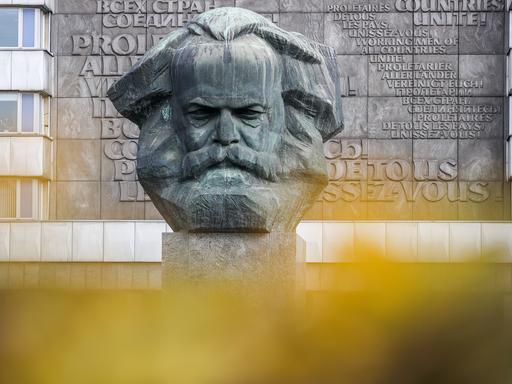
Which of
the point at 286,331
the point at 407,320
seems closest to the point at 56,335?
the point at 286,331

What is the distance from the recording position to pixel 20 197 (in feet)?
51.8

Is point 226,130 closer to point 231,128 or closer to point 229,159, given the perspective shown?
point 231,128

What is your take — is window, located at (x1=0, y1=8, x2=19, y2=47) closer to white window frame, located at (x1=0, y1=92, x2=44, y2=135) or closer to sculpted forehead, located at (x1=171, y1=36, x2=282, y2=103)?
white window frame, located at (x1=0, y1=92, x2=44, y2=135)

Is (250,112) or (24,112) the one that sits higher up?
(24,112)

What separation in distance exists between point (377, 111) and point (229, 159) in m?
10.8

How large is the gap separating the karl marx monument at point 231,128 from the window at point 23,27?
1082cm

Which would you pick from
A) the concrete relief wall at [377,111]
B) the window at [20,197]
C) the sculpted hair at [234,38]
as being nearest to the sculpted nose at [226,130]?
the sculpted hair at [234,38]

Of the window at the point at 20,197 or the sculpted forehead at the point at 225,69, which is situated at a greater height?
the sculpted forehead at the point at 225,69

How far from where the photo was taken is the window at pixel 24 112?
1583cm

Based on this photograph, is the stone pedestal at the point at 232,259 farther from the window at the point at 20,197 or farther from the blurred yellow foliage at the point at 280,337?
the window at the point at 20,197

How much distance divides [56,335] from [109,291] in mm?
87

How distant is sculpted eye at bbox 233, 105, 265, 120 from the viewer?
5.28 m

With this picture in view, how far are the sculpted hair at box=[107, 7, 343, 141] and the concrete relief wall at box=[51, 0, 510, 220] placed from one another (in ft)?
32.4

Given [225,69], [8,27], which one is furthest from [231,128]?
[8,27]
